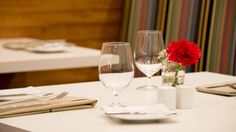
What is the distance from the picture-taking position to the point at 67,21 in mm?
4332

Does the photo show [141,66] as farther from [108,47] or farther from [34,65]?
[34,65]

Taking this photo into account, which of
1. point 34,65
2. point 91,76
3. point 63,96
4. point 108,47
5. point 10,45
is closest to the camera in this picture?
point 108,47

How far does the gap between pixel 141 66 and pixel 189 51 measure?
211mm

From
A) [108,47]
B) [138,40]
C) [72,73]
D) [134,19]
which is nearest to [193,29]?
[134,19]

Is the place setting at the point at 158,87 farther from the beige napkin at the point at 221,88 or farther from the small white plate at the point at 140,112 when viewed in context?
the beige napkin at the point at 221,88

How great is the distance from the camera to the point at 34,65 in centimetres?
274

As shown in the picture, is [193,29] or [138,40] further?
[193,29]

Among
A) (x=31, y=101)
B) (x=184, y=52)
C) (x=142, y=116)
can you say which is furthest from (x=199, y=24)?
(x=142, y=116)

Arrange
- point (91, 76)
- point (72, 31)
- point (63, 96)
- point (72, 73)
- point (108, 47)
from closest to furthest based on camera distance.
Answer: point (108, 47) → point (63, 96) → point (72, 73) → point (91, 76) → point (72, 31)

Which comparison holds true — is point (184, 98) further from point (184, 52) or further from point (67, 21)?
point (67, 21)

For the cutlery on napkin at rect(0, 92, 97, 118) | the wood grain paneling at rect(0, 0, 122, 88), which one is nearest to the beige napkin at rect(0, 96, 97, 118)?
the cutlery on napkin at rect(0, 92, 97, 118)

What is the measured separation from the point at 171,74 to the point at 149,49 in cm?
12

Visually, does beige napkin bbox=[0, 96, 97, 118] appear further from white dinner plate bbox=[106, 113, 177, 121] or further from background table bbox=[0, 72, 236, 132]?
white dinner plate bbox=[106, 113, 177, 121]

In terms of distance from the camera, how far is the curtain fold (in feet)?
12.1
